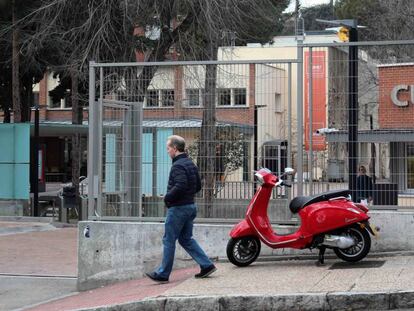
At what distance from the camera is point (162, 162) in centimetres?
1034

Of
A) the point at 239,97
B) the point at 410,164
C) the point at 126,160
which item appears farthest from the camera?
the point at 126,160

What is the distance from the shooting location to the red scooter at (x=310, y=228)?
8.83 metres

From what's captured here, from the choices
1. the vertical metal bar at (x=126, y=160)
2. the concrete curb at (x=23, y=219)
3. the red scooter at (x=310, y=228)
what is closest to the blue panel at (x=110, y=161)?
the vertical metal bar at (x=126, y=160)

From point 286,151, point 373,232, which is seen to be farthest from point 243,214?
point 373,232

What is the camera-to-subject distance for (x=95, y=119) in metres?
10.4

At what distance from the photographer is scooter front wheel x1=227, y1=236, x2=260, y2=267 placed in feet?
30.3

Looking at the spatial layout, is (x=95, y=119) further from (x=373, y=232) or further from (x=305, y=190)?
(x=373, y=232)

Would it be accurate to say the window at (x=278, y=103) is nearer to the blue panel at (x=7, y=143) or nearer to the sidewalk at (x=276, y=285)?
the sidewalk at (x=276, y=285)

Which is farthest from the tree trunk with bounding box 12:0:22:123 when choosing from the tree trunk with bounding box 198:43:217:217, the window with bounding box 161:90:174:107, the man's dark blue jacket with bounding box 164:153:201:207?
the man's dark blue jacket with bounding box 164:153:201:207

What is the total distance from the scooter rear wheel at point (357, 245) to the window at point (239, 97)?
2.38 m

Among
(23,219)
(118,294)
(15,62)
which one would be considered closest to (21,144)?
(23,219)

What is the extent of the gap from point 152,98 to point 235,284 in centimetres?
358

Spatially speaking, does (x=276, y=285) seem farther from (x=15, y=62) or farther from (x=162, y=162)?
(x=15, y=62)

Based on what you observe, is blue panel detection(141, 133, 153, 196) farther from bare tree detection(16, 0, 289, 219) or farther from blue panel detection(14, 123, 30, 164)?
blue panel detection(14, 123, 30, 164)
